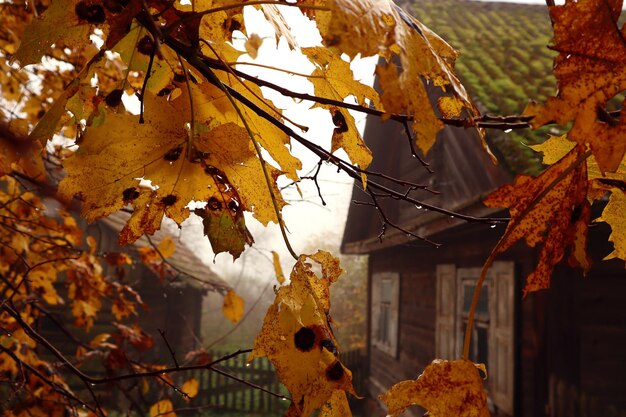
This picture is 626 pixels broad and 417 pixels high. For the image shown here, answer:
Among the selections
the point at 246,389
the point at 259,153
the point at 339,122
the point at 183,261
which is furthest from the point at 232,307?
the point at 246,389

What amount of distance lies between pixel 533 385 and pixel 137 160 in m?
4.13

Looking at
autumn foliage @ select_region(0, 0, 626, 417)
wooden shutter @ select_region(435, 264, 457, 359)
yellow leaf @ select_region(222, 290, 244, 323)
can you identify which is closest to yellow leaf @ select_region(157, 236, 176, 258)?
yellow leaf @ select_region(222, 290, 244, 323)

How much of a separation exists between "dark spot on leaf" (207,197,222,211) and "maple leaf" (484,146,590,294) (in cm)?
36

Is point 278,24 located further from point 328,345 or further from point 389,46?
point 328,345

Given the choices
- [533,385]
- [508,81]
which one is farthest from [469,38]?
[533,385]

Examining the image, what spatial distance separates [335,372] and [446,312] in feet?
18.6

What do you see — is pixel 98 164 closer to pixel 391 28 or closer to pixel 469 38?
pixel 391 28

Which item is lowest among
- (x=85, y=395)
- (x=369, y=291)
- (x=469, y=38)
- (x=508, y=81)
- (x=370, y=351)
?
(x=85, y=395)

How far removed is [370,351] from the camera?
10.2 meters

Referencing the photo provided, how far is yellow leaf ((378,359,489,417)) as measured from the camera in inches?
22.9

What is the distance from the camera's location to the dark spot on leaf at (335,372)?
Result: 0.54m

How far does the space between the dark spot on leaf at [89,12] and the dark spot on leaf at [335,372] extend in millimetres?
552

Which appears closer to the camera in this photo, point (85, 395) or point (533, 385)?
point (533, 385)

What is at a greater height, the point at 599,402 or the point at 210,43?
the point at 210,43
